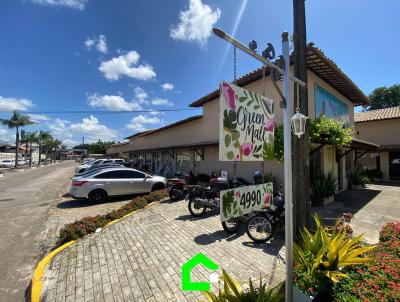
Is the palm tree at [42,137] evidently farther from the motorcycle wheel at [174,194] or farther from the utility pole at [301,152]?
the utility pole at [301,152]

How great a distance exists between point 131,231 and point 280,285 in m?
4.31

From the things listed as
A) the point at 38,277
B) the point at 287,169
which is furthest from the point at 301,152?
the point at 38,277

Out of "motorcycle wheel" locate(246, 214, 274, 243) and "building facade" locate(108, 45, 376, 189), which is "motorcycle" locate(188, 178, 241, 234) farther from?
"building facade" locate(108, 45, 376, 189)

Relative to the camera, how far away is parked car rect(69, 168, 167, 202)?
33.6 ft

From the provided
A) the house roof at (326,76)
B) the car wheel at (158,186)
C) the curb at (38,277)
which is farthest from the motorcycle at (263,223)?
the car wheel at (158,186)

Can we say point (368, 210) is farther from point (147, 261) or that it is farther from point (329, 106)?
point (147, 261)

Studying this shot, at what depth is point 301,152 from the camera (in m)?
4.84

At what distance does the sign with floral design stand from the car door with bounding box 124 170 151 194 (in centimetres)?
901

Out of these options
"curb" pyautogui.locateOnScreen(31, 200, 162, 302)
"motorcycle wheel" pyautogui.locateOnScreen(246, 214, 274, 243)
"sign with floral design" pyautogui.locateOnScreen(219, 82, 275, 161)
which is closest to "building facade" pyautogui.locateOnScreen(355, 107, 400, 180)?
"motorcycle wheel" pyautogui.locateOnScreen(246, 214, 274, 243)

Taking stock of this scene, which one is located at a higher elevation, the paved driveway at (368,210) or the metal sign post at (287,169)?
the metal sign post at (287,169)

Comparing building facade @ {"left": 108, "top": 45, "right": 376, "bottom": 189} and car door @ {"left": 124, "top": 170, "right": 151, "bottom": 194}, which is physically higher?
building facade @ {"left": 108, "top": 45, "right": 376, "bottom": 189}

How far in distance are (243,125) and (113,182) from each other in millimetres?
9227

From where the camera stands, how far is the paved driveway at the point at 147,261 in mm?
3648

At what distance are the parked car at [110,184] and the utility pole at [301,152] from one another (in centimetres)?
861
